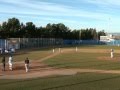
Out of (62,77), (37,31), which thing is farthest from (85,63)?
(37,31)

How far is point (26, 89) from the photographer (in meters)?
20.1

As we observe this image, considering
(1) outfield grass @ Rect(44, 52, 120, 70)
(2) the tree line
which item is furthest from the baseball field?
(2) the tree line

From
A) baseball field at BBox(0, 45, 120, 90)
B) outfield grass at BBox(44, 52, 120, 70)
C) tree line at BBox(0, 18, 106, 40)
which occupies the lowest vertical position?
Result: outfield grass at BBox(44, 52, 120, 70)

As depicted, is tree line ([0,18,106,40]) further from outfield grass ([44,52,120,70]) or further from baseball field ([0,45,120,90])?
baseball field ([0,45,120,90])

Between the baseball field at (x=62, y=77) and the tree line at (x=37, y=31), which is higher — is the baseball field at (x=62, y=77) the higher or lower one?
the lower one

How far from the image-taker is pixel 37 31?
13538 centimetres

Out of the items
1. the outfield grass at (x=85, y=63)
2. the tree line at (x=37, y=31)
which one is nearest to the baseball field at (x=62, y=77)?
the outfield grass at (x=85, y=63)

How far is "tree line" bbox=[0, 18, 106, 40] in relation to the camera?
11349 centimetres

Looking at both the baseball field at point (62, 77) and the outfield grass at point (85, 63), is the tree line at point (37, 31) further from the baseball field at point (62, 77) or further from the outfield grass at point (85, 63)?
the baseball field at point (62, 77)

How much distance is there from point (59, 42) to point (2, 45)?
203ft

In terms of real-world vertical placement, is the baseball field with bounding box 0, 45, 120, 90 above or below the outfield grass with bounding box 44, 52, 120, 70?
above

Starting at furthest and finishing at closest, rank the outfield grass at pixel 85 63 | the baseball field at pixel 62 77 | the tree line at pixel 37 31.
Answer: the tree line at pixel 37 31 < the outfield grass at pixel 85 63 < the baseball field at pixel 62 77

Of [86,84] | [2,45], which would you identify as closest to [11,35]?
[2,45]

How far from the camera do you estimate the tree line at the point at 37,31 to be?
372ft
